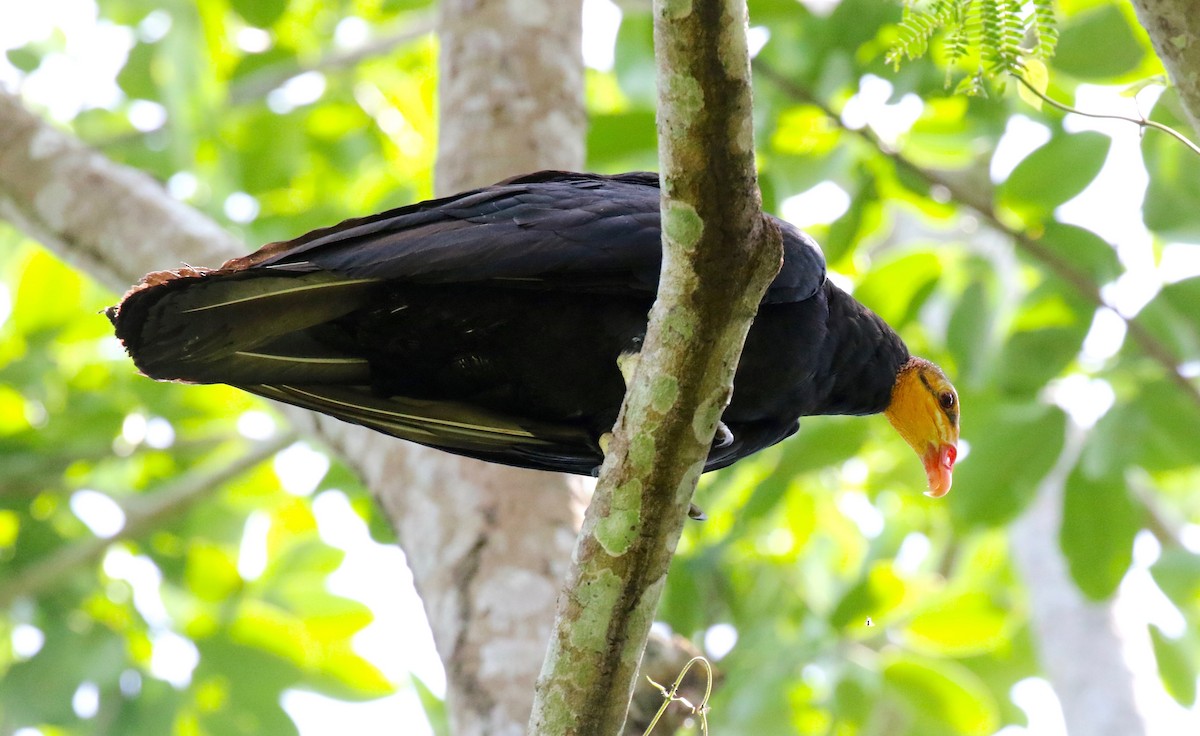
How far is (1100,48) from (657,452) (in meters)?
2.48

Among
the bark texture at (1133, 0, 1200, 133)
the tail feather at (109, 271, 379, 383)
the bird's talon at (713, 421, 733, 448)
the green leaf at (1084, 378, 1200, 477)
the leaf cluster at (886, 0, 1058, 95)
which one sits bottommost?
the green leaf at (1084, 378, 1200, 477)

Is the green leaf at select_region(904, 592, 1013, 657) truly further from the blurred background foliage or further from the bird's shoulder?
the bird's shoulder

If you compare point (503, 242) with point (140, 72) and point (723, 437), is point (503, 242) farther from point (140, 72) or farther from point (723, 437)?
point (140, 72)

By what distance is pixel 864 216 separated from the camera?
15.5ft

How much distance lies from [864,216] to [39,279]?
392cm

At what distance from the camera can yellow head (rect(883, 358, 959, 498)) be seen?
3930 mm

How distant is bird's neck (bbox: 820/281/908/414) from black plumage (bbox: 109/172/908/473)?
0.02 m

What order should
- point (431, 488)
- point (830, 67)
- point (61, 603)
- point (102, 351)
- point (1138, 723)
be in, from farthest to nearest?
point (102, 351), point (1138, 723), point (61, 603), point (830, 67), point (431, 488)

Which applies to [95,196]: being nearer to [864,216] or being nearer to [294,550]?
[294,550]

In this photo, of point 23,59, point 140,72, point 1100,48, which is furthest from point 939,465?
point 23,59

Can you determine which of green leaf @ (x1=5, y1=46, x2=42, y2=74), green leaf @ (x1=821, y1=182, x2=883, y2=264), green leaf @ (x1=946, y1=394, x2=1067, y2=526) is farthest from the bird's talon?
green leaf @ (x1=5, y1=46, x2=42, y2=74)

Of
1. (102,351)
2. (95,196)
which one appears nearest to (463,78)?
(95,196)

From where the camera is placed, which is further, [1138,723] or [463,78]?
[1138,723]

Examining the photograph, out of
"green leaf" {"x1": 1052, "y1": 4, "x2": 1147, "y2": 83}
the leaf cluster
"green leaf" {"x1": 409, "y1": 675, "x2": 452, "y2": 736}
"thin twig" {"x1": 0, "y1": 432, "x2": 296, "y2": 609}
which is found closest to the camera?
the leaf cluster
